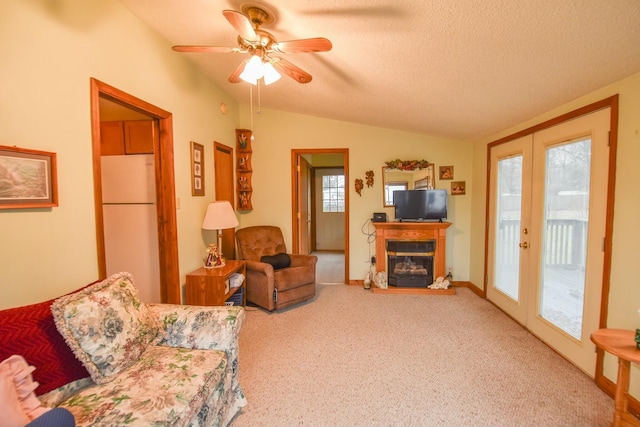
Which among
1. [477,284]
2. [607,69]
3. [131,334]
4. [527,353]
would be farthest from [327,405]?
[477,284]

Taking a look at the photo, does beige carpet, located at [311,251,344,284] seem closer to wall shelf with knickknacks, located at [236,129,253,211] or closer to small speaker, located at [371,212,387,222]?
small speaker, located at [371,212,387,222]

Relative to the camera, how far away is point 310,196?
6.45m

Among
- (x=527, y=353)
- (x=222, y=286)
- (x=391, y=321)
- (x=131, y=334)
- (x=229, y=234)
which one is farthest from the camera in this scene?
(x=229, y=234)

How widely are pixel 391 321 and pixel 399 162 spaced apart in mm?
2228

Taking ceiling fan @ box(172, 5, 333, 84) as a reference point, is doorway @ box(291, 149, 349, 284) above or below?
below

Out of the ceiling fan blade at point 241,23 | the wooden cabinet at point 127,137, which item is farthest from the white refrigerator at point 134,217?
the ceiling fan blade at point 241,23

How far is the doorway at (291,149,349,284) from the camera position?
431 cm

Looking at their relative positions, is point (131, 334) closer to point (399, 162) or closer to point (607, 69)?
point (607, 69)

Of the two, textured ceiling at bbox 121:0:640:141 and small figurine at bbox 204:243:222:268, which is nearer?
textured ceiling at bbox 121:0:640:141

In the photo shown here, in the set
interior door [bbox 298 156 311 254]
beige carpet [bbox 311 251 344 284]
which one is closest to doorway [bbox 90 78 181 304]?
interior door [bbox 298 156 311 254]

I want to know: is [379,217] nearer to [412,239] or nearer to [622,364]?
[412,239]

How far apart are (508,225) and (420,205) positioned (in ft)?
3.67

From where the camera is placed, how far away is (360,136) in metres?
4.27

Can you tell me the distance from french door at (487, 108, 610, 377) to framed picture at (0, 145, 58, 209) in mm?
3459
